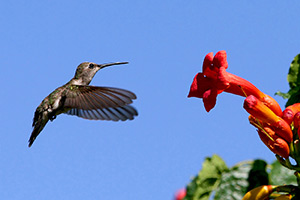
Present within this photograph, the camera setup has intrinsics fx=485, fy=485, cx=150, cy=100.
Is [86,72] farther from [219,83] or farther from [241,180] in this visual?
[219,83]

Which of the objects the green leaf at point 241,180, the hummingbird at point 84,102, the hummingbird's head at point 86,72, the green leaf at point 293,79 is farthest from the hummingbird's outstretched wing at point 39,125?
the green leaf at point 293,79

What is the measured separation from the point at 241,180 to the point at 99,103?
2.37 m

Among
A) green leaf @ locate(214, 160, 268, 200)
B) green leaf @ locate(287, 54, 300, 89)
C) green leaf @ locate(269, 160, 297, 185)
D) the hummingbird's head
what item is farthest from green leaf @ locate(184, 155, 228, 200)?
the hummingbird's head

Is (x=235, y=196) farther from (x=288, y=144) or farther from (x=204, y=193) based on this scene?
(x=288, y=144)

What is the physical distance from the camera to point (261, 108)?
3.23 meters

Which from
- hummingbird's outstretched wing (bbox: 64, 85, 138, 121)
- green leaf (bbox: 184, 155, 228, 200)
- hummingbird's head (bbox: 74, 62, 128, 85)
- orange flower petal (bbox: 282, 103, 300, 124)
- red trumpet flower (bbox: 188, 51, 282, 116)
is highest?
hummingbird's head (bbox: 74, 62, 128, 85)

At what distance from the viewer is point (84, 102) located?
6289 mm

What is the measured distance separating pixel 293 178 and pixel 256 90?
1.07 metres

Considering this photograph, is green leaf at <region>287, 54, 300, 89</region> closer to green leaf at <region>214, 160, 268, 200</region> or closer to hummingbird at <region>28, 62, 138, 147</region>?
green leaf at <region>214, 160, 268, 200</region>

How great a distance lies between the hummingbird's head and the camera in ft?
21.9

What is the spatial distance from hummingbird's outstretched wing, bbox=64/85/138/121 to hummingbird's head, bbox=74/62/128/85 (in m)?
0.25

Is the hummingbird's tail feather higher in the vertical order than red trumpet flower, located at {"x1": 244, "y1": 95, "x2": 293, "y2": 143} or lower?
higher

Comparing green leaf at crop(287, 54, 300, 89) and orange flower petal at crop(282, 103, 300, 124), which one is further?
green leaf at crop(287, 54, 300, 89)

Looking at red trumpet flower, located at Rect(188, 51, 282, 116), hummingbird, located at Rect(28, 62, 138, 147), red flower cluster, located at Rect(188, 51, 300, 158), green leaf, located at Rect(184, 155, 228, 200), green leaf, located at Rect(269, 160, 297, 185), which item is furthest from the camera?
hummingbird, located at Rect(28, 62, 138, 147)
